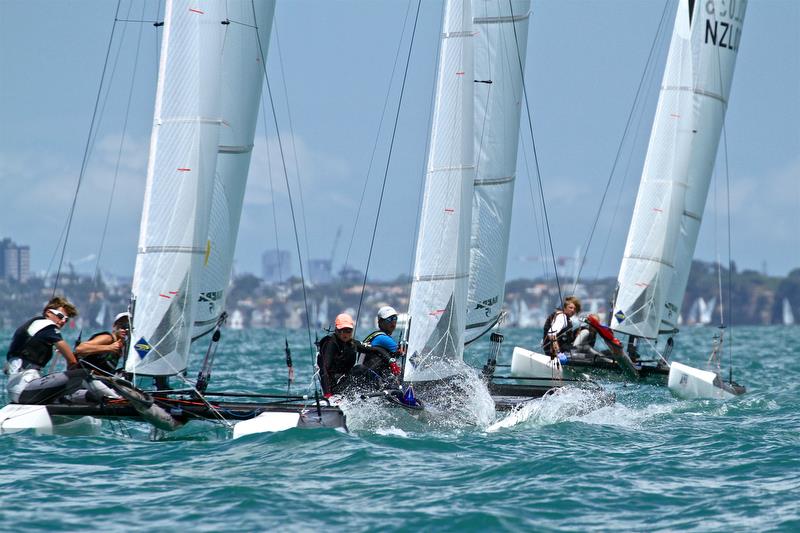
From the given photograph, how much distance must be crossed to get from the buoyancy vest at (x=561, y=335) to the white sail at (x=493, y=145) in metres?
0.69

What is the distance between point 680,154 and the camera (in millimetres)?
19953

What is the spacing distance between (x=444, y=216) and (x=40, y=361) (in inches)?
165

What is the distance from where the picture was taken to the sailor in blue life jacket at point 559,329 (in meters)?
15.4

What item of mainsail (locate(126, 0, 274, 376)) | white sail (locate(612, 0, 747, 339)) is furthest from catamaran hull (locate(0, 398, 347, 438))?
white sail (locate(612, 0, 747, 339))

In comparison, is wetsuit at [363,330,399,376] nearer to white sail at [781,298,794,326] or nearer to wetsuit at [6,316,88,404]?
wetsuit at [6,316,88,404]

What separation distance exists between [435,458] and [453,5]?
5050 mm

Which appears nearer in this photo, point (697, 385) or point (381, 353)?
point (381, 353)

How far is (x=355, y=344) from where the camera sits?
11.4 meters

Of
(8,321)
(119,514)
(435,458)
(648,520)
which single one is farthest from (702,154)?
(8,321)

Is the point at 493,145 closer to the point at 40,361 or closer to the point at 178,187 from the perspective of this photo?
the point at 178,187

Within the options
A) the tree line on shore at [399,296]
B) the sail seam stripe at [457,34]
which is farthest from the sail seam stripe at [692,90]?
the tree line on shore at [399,296]

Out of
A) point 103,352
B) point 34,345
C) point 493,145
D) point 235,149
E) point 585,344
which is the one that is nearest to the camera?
point 34,345

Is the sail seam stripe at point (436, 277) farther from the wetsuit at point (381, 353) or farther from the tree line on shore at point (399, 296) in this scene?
the tree line on shore at point (399, 296)

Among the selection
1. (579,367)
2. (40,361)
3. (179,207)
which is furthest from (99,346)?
(579,367)
